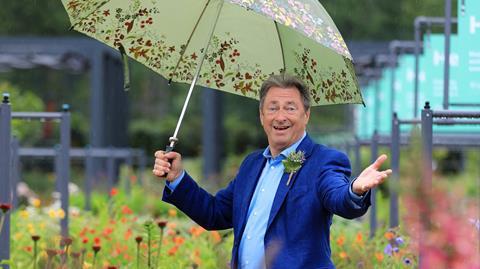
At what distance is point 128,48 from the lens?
513 centimetres

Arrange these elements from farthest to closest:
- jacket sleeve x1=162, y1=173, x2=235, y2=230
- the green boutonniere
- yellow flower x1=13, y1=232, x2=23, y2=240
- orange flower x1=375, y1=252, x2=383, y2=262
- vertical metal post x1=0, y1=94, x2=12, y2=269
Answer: yellow flower x1=13, y1=232, x2=23, y2=240 → orange flower x1=375, y1=252, x2=383, y2=262 → vertical metal post x1=0, y1=94, x2=12, y2=269 → jacket sleeve x1=162, y1=173, x2=235, y2=230 → the green boutonniere

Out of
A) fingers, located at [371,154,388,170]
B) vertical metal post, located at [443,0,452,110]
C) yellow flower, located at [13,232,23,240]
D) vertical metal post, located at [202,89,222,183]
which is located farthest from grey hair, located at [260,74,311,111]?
vertical metal post, located at [202,89,222,183]

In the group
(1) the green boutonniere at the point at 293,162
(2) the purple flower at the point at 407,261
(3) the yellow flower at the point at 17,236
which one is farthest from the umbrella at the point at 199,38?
(3) the yellow flower at the point at 17,236

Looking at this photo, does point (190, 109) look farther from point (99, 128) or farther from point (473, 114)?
point (473, 114)

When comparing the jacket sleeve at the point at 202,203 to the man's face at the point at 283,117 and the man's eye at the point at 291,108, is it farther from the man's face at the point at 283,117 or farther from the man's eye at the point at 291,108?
the man's eye at the point at 291,108

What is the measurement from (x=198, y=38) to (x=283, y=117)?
122 centimetres

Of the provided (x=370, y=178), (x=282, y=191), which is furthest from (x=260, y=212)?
(x=370, y=178)

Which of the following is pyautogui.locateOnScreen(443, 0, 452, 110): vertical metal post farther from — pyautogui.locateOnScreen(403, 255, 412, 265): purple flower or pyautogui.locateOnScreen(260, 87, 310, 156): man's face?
pyautogui.locateOnScreen(260, 87, 310, 156): man's face

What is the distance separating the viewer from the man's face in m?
4.05

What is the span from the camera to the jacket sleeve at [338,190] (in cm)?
358

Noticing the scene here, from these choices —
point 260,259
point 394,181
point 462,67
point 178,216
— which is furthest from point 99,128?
point 394,181

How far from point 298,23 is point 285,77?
0.62 feet

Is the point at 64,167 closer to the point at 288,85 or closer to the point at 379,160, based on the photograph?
the point at 288,85

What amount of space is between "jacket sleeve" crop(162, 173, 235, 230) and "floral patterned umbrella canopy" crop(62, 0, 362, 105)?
30.3 inches
